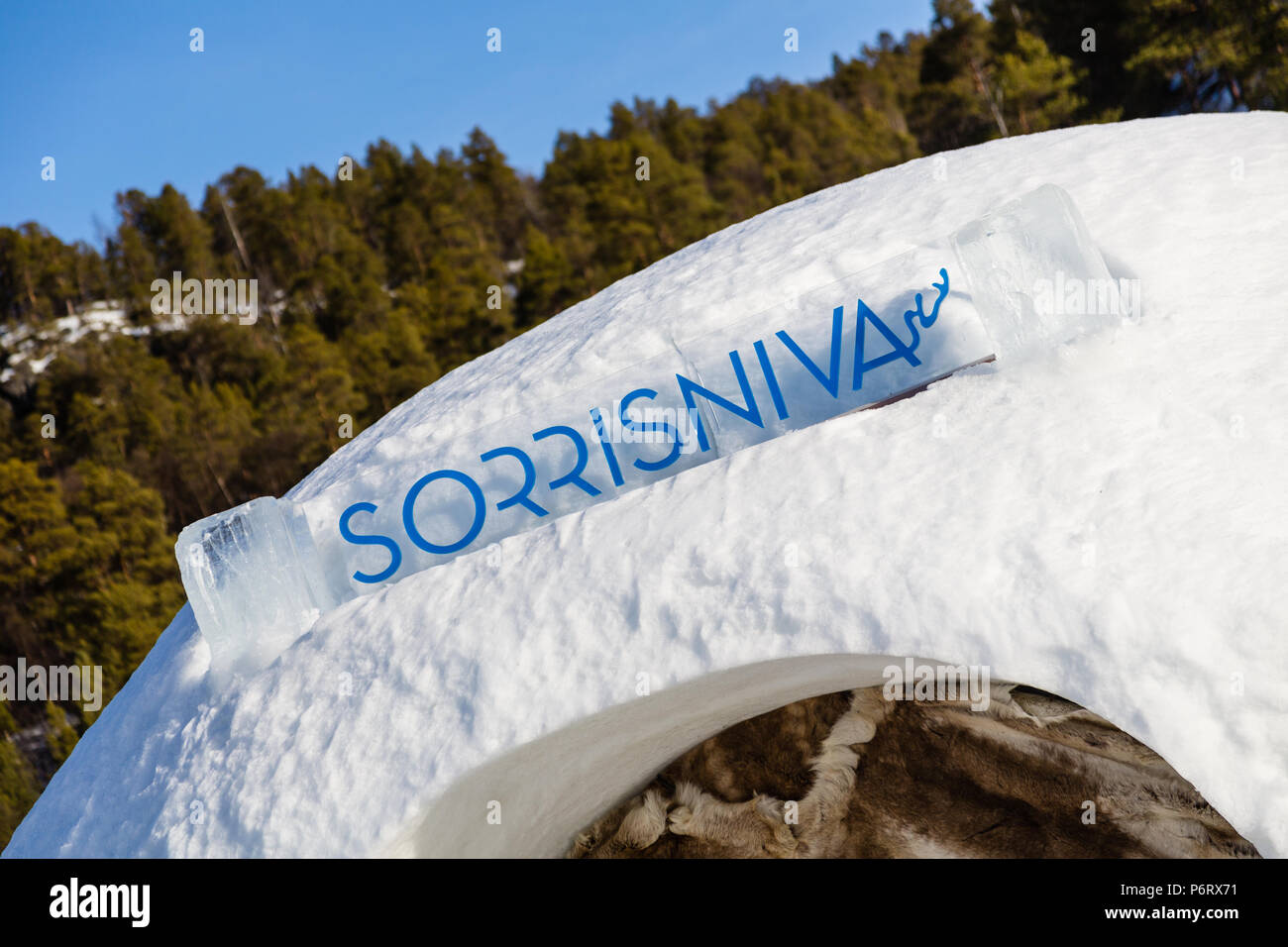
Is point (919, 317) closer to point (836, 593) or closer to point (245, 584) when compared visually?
point (836, 593)

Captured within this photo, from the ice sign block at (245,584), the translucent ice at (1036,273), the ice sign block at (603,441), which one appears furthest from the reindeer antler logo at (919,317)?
the ice sign block at (245,584)

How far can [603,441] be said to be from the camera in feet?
11.5

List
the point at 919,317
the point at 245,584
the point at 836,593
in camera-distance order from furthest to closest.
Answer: the point at 245,584
the point at 919,317
the point at 836,593

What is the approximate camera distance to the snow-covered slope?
2.55 metres

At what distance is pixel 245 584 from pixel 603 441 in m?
1.31

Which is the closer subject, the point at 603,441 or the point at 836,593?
the point at 836,593

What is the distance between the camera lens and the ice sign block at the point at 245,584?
349cm

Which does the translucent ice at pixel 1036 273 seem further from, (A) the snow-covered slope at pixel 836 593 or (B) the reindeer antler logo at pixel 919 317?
(B) the reindeer antler logo at pixel 919 317

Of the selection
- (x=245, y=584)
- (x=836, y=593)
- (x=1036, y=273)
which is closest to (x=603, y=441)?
(x=836, y=593)

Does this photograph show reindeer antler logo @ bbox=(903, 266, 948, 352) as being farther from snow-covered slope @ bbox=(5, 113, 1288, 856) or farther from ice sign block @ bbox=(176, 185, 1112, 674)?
snow-covered slope @ bbox=(5, 113, 1288, 856)

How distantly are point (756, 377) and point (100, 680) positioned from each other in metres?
20.2

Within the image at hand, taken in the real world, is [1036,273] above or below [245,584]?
above
